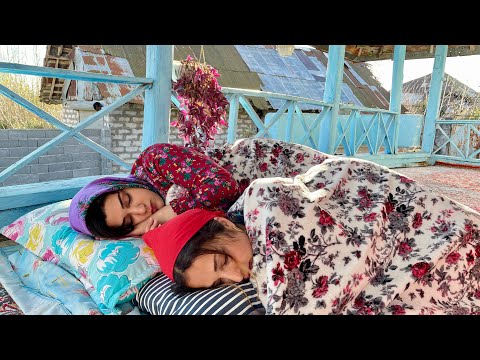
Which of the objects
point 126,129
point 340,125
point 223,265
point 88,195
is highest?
point 340,125

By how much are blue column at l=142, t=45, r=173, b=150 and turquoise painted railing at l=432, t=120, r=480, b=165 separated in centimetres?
548

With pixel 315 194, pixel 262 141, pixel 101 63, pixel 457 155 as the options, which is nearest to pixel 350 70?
pixel 457 155

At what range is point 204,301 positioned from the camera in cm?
127

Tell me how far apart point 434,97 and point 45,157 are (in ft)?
19.2

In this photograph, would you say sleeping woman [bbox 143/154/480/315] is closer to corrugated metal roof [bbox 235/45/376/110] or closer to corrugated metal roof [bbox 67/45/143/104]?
corrugated metal roof [bbox 67/45/143/104]

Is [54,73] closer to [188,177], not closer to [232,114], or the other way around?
[188,177]

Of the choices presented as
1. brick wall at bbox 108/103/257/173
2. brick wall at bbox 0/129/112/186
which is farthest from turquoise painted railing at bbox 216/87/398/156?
brick wall at bbox 0/129/112/186

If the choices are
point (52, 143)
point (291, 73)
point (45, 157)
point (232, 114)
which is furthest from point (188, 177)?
point (291, 73)

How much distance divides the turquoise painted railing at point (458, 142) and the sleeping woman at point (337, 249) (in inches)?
227

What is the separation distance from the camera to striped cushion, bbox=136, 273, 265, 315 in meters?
1.24

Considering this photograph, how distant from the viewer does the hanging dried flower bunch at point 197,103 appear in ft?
9.09

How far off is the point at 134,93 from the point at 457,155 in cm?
599

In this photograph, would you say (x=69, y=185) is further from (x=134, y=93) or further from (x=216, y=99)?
(x=216, y=99)

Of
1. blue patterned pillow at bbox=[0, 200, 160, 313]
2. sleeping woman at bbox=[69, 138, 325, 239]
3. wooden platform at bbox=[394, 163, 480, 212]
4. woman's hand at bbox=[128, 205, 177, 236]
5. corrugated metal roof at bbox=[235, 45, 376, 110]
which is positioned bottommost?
blue patterned pillow at bbox=[0, 200, 160, 313]
